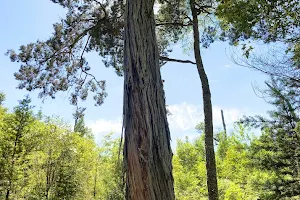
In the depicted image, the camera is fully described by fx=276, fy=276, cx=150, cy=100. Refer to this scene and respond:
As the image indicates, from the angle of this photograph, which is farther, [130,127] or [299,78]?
[299,78]

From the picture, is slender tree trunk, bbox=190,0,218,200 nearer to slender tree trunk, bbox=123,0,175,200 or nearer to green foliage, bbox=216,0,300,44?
green foliage, bbox=216,0,300,44

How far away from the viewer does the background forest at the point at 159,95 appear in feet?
6.94

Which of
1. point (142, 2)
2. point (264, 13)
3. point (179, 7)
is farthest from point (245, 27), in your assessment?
point (179, 7)

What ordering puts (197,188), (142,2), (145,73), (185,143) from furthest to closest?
(185,143) < (197,188) < (142,2) < (145,73)

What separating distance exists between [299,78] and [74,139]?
12052 millimetres

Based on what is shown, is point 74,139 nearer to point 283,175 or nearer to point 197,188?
point 197,188

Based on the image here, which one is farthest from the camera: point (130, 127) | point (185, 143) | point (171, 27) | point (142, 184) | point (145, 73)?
point (185, 143)

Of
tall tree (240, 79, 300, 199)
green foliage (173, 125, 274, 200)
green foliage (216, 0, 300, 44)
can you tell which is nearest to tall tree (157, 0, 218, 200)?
tall tree (240, 79, 300, 199)

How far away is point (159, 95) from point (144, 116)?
242 millimetres

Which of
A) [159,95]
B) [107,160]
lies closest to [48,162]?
[107,160]

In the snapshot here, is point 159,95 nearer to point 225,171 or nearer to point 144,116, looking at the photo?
point 144,116

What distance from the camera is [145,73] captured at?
6.93 ft

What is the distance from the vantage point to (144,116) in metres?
1.96

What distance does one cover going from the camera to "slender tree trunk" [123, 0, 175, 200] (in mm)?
1806
